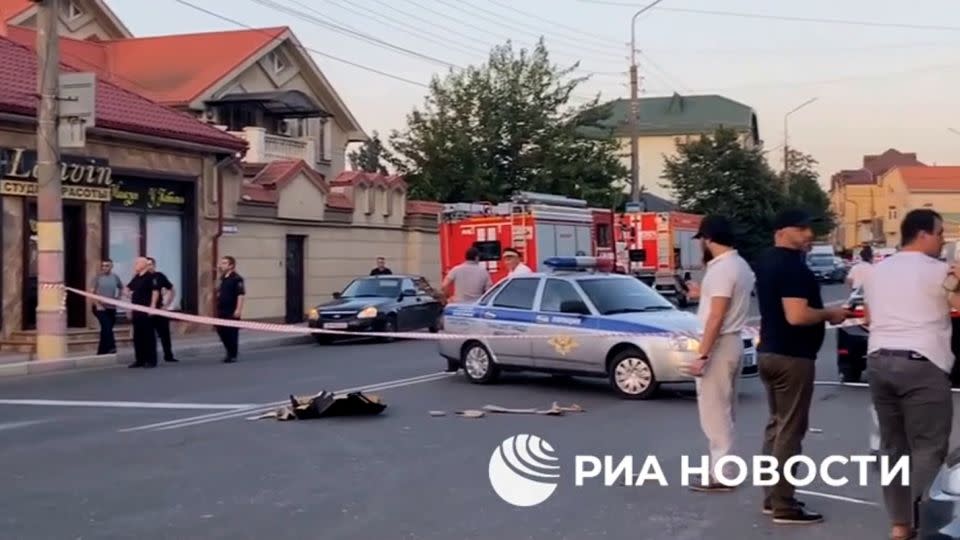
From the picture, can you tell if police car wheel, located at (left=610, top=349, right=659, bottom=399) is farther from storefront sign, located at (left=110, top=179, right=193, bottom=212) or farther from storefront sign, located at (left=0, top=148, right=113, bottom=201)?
storefront sign, located at (left=110, top=179, right=193, bottom=212)

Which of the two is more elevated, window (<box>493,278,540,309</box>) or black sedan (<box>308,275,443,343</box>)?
window (<box>493,278,540,309</box>)

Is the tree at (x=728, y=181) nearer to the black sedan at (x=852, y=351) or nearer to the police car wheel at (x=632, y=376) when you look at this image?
the black sedan at (x=852, y=351)

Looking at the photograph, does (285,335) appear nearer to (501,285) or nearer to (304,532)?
(501,285)

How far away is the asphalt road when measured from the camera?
8.35 metres

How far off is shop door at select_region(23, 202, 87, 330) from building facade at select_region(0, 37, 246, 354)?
0.06 ft

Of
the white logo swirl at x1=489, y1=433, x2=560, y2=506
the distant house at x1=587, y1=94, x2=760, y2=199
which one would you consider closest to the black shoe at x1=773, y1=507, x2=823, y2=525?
the white logo swirl at x1=489, y1=433, x2=560, y2=506

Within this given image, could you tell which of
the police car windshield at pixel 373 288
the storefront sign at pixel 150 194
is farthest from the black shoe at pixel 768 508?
the storefront sign at pixel 150 194

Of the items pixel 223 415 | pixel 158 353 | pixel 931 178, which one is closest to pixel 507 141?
pixel 158 353

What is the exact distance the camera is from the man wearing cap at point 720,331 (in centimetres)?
898

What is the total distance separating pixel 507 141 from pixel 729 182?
1627cm

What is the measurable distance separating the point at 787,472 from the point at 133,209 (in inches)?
829

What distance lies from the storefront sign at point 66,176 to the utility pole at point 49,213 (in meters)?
1.68

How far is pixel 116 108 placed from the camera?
26.8 metres

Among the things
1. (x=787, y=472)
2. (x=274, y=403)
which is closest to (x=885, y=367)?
(x=787, y=472)
